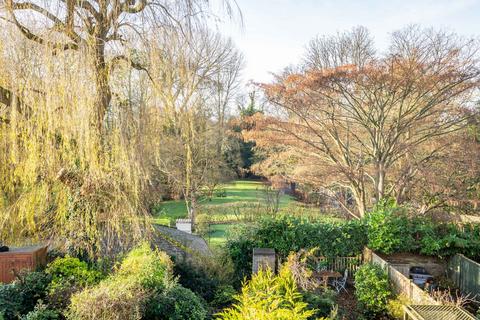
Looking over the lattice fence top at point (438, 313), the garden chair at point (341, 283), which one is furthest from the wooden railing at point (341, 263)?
the lattice fence top at point (438, 313)

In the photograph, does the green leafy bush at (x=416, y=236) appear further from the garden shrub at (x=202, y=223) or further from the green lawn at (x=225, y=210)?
the garden shrub at (x=202, y=223)

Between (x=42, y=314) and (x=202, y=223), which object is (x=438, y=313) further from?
(x=202, y=223)

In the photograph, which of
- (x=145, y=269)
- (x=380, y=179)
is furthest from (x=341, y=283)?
(x=145, y=269)

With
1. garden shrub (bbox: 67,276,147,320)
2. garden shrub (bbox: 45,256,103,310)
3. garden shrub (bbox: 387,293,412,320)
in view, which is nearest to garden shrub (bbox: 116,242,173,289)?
garden shrub (bbox: 45,256,103,310)

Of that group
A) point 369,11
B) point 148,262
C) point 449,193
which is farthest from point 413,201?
point 148,262

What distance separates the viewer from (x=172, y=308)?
17.0ft

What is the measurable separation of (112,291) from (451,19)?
10216 millimetres

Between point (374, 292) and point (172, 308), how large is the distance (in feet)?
14.4

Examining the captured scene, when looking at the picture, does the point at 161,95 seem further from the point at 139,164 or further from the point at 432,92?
the point at 432,92

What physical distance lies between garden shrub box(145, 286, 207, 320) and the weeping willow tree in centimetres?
104

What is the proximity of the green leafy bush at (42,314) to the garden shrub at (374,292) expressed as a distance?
5745 mm

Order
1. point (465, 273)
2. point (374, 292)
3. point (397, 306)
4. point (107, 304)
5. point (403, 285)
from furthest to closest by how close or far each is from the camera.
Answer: point (465, 273)
point (374, 292)
point (403, 285)
point (397, 306)
point (107, 304)

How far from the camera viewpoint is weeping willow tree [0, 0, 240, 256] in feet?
13.1

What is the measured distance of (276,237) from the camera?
9102 millimetres
